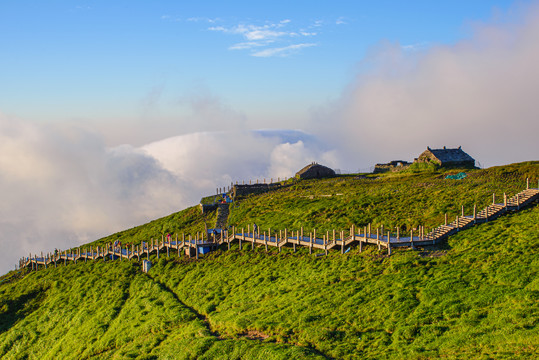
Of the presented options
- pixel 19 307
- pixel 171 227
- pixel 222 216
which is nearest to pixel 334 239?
pixel 222 216

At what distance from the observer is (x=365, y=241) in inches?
1679

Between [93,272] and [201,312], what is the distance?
92.1 ft

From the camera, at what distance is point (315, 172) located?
106375 mm

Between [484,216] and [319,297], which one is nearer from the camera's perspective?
[319,297]

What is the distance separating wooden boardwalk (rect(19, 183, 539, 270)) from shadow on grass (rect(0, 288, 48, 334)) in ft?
31.4

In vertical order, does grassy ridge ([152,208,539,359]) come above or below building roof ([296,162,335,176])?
below

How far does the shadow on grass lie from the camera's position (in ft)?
186

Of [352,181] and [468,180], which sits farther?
[352,181]

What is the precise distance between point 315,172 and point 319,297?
71608 millimetres

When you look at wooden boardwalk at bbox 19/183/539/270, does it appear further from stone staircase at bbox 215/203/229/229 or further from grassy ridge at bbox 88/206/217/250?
stone staircase at bbox 215/203/229/229

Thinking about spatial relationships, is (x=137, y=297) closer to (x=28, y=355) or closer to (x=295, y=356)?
(x=28, y=355)

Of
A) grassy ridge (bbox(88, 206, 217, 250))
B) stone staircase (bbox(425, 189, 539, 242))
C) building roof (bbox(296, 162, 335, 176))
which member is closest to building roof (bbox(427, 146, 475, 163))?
building roof (bbox(296, 162, 335, 176))

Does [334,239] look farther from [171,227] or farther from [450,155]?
[450,155]

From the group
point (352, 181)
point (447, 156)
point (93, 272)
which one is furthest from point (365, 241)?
point (447, 156)
